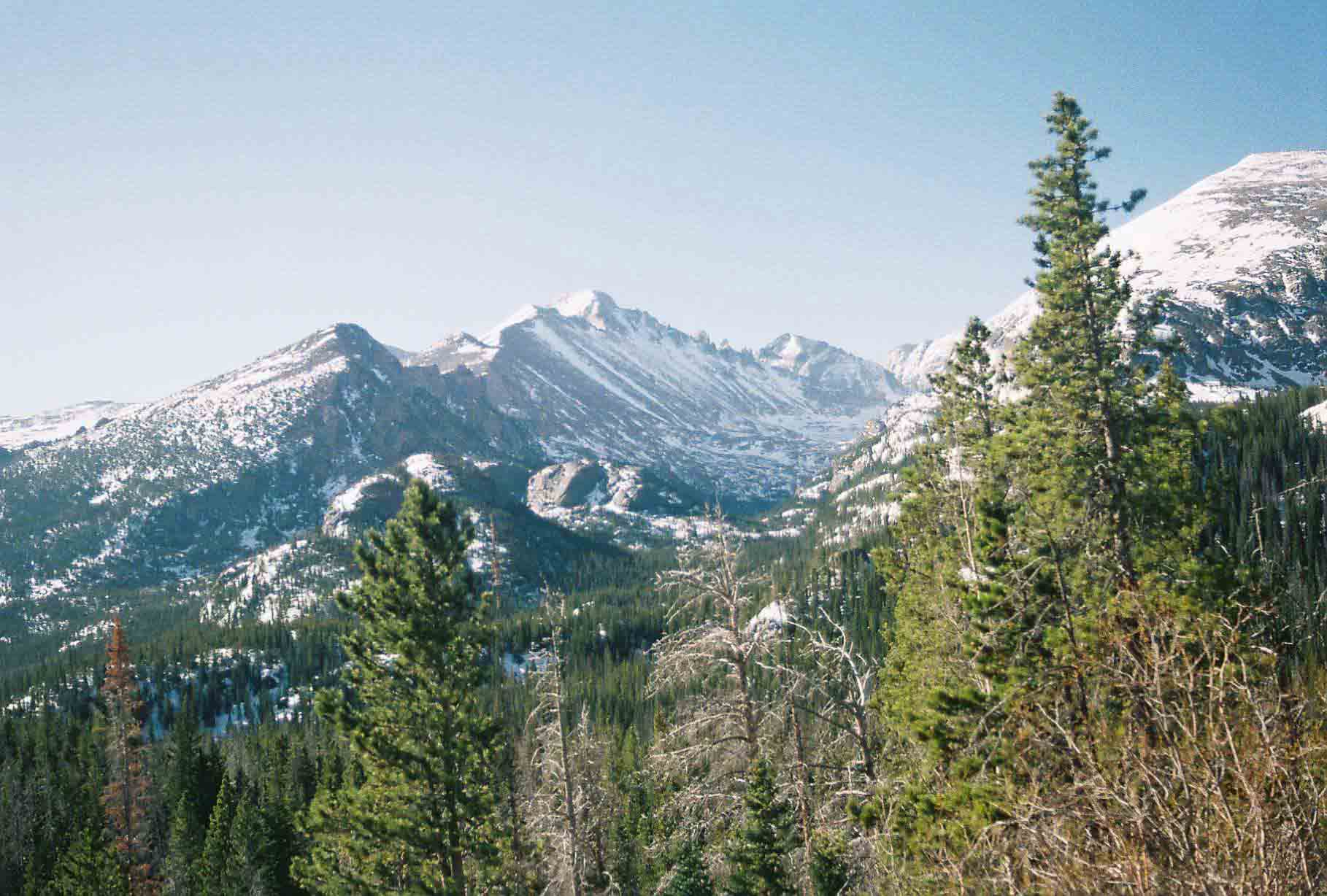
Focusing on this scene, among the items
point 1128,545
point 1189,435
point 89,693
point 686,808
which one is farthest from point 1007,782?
point 89,693

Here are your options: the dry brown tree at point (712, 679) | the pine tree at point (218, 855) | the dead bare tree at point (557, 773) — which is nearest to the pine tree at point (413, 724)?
the dead bare tree at point (557, 773)

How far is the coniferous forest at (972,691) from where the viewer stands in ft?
26.5

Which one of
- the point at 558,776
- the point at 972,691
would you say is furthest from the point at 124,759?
the point at 972,691

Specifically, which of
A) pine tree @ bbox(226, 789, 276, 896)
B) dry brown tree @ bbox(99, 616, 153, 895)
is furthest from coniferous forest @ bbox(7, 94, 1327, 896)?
dry brown tree @ bbox(99, 616, 153, 895)

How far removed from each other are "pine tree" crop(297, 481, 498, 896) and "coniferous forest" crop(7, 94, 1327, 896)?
0.28ft

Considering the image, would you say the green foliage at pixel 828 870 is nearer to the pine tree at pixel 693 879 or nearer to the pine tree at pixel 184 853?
the pine tree at pixel 693 879

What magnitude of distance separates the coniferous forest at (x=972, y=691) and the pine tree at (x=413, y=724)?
8cm

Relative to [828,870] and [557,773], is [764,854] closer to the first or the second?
[828,870]

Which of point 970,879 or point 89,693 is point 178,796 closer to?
point 970,879

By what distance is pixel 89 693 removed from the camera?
134 meters

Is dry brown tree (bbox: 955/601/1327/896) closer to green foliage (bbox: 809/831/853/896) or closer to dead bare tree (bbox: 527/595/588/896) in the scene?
green foliage (bbox: 809/831/853/896)

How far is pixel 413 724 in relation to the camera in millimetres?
21188

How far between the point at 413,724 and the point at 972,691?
15634 millimetres

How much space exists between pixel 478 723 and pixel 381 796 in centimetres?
328
